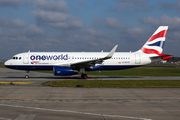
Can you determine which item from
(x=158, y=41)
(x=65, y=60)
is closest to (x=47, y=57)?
(x=65, y=60)

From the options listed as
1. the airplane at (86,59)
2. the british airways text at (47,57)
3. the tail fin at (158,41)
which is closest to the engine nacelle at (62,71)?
the airplane at (86,59)

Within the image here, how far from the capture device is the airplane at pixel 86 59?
3134 cm

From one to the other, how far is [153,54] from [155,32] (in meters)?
3.90

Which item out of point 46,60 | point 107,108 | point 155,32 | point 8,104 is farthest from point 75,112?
point 155,32

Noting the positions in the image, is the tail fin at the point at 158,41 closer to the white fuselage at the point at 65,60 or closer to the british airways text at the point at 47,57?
the white fuselage at the point at 65,60

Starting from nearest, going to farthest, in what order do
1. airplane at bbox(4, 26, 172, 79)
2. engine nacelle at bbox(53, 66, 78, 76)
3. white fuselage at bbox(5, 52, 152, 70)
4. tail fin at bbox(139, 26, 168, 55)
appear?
engine nacelle at bbox(53, 66, 78, 76) < airplane at bbox(4, 26, 172, 79) < white fuselage at bbox(5, 52, 152, 70) < tail fin at bbox(139, 26, 168, 55)

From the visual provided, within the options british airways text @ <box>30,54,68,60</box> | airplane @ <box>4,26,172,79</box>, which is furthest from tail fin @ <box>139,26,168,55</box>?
british airways text @ <box>30,54,68,60</box>

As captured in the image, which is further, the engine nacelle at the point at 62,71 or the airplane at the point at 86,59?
the airplane at the point at 86,59

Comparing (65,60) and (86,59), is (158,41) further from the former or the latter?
(65,60)

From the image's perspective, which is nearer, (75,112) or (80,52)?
(75,112)

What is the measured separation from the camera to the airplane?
31.3 metres

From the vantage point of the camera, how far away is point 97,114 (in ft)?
32.5

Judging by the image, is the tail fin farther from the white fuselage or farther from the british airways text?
the british airways text

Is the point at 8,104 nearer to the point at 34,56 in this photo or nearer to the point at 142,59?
the point at 34,56
